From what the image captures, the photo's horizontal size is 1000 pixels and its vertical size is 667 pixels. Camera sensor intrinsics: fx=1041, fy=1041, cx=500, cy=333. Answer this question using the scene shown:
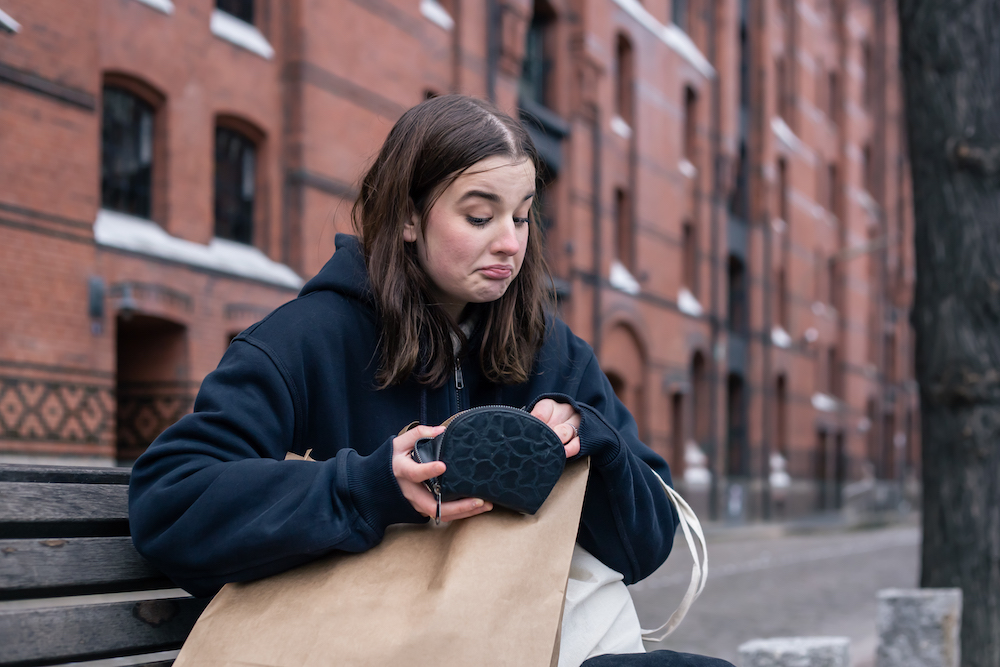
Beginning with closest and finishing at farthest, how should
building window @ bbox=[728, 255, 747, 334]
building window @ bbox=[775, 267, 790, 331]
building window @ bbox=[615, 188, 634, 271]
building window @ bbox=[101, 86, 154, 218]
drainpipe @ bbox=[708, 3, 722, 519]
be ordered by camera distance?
building window @ bbox=[101, 86, 154, 218] < building window @ bbox=[615, 188, 634, 271] < drainpipe @ bbox=[708, 3, 722, 519] < building window @ bbox=[728, 255, 747, 334] < building window @ bbox=[775, 267, 790, 331]

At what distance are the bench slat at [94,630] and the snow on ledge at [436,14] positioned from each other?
14.7 m

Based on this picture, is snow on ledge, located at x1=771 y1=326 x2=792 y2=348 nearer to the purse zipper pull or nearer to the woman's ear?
the woman's ear

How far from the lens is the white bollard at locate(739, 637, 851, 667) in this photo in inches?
169

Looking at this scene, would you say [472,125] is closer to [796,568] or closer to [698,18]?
[796,568]

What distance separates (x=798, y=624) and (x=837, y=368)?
89.5 ft

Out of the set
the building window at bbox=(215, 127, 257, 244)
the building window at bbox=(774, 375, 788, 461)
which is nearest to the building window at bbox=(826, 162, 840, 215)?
the building window at bbox=(774, 375, 788, 461)

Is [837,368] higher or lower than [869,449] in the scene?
higher

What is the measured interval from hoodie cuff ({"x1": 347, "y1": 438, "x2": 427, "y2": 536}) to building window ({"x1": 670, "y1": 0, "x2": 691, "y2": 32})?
25.0m

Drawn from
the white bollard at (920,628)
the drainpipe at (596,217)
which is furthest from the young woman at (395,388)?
the drainpipe at (596,217)

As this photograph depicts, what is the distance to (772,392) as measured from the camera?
29.7 m

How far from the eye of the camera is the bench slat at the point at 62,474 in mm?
1889

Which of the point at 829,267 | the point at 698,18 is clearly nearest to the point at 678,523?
the point at 698,18

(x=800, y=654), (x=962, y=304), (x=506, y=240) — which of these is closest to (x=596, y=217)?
(x=962, y=304)

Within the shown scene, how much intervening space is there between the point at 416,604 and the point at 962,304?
4.63 m
